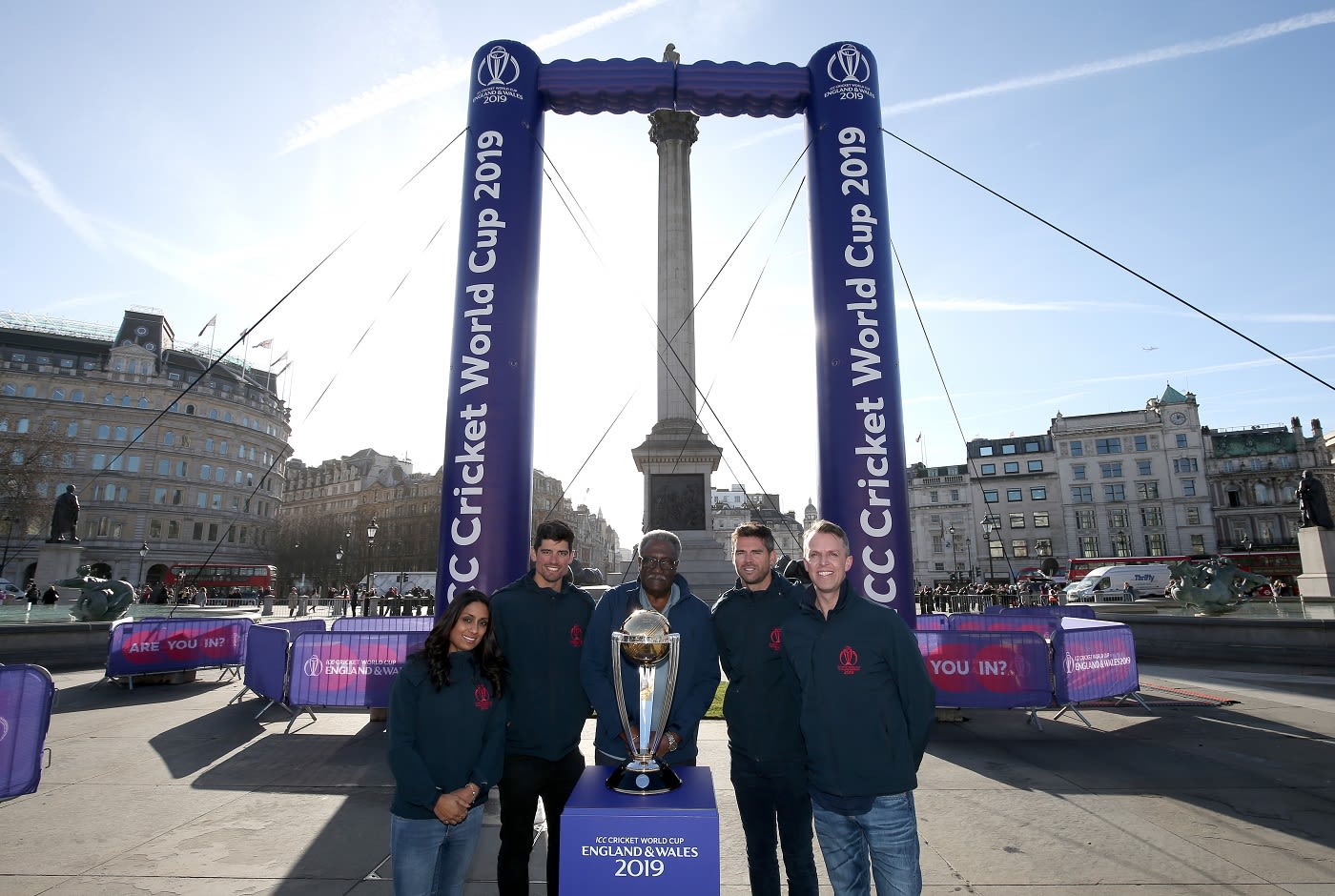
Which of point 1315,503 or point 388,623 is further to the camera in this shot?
point 1315,503

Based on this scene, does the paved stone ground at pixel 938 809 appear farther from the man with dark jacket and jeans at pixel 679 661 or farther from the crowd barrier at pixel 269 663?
the man with dark jacket and jeans at pixel 679 661

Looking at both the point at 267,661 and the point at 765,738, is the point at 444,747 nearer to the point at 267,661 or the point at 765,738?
the point at 765,738

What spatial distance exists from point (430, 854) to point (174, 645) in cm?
1264

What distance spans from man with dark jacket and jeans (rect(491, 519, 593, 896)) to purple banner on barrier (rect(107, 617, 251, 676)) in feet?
40.3

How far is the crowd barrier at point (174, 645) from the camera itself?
1211 centimetres

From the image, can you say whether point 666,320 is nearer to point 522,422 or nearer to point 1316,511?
point 522,422

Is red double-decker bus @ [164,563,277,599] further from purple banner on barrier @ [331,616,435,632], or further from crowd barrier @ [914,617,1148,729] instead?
crowd barrier @ [914,617,1148,729]

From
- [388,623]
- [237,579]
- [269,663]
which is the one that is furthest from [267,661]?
[237,579]

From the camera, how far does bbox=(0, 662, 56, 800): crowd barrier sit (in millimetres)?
5355

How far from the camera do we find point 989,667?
9.14 meters

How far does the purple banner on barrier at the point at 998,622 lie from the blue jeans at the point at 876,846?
367 inches

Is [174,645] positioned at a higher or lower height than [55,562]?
lower

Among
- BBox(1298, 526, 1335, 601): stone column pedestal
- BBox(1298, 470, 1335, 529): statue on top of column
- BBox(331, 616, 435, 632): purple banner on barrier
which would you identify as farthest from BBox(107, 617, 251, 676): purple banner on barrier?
BBox(1298, 470, 1335, 529): statue on top of column

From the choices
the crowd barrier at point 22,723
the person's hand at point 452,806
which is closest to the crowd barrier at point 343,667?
the crowd barrier at point 22,723
